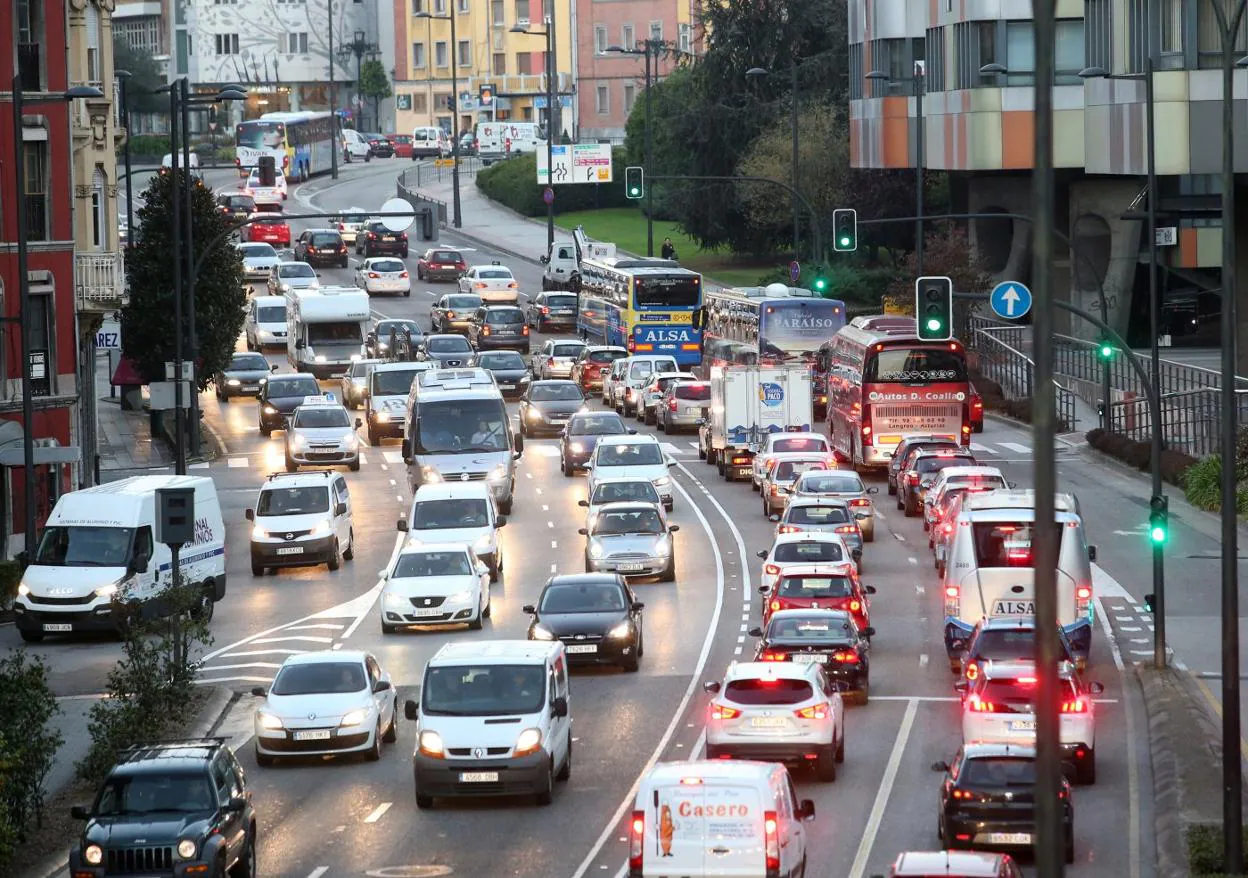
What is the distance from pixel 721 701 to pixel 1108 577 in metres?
17.3

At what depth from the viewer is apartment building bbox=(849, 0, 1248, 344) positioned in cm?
6062

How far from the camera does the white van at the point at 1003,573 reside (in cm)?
3241

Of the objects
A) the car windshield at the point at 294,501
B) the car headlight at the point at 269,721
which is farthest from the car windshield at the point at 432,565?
the car headlight at the point at 269,721

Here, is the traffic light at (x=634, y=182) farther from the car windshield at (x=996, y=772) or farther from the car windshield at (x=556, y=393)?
the car windshield at (x=996, y=772)

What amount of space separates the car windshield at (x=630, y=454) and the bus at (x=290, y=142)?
78532 mm

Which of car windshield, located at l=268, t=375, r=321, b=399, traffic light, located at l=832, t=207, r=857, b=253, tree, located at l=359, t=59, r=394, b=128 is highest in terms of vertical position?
tree, located at l=359, t=59, r=394, b=128

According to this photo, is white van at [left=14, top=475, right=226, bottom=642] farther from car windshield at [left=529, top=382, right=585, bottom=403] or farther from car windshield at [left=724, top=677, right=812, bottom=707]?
car windshield at [left=529, top=382, right=585, bottom=403]

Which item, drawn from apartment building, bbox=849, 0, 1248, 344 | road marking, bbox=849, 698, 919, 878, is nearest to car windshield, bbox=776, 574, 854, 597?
road marking, bbox=849, 698, 919, 878

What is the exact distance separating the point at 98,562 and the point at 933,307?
14.2 m

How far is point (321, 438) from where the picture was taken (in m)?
55.2

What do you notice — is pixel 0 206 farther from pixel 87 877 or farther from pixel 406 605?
pixel 87 877

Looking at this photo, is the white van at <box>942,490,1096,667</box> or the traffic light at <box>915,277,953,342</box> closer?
the white van at <box>942,490,1096,667</box>

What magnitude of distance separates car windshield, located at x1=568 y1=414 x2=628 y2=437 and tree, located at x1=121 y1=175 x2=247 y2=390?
455 inches

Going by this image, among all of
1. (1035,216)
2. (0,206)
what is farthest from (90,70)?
(1035,216)
